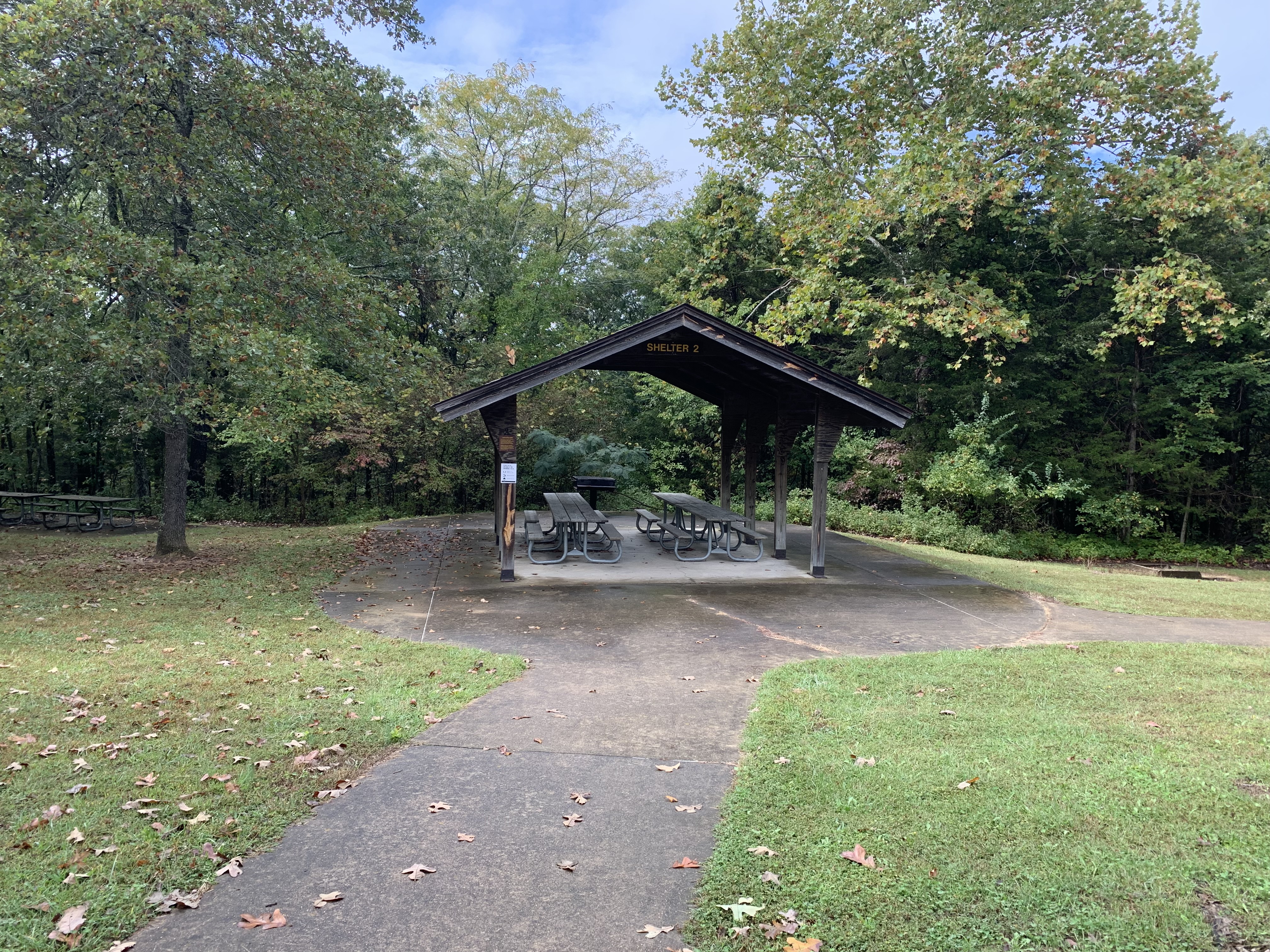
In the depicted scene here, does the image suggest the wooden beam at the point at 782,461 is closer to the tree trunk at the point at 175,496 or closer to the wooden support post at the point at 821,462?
the wooden support post at the point at 821,462

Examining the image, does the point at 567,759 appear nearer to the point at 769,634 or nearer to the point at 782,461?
the point at 769,634

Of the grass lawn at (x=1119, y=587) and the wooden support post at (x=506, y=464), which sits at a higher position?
the wooden support post at (x=506, y=464)

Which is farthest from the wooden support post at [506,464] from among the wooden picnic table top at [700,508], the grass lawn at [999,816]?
the grass lawn at [999,816]

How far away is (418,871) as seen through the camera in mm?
3020

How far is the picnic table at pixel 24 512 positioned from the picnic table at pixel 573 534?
9.93m

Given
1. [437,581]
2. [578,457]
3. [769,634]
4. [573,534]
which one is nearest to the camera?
[769,634]

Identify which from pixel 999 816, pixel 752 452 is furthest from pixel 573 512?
pixel 999 816

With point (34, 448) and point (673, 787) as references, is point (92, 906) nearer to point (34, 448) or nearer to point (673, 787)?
point (673, 787)

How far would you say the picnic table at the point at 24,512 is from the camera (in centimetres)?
1466

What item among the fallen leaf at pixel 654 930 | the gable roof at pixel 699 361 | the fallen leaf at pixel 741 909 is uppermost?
the gable roof at pixel 699 361

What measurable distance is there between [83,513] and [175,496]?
286 inches

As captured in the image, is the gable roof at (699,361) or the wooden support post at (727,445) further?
the wooden support post at (727,445)

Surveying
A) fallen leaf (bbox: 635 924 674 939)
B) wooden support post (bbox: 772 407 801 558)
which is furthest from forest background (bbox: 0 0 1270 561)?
fallen leaf (bbox: 635 924 674 939)

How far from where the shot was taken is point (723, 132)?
1948cm
